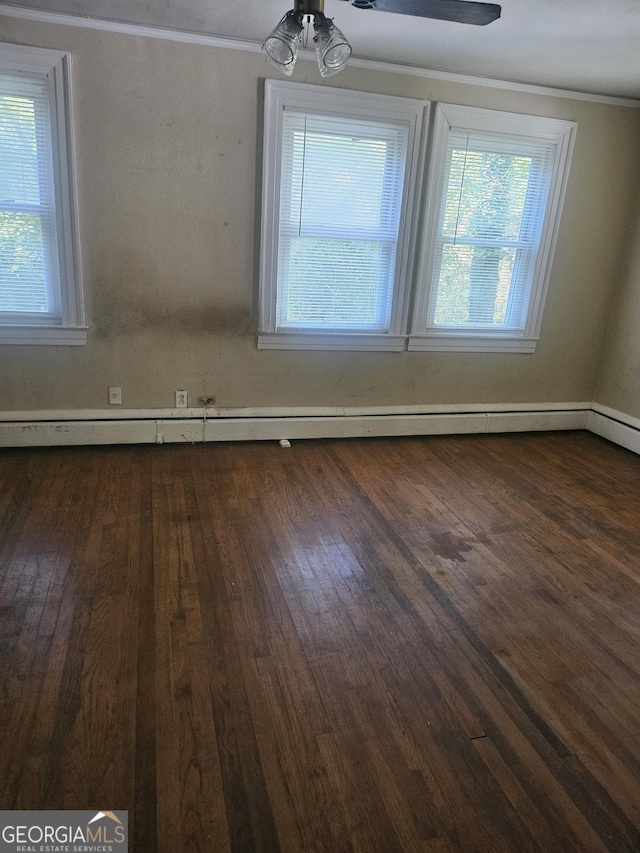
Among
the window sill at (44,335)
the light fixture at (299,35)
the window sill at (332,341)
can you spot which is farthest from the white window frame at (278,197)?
the light fixture at (299,35)

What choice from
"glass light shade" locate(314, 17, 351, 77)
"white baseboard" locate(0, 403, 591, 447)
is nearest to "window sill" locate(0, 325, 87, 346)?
"white baseboard" locate(0, 403, 591, 447)

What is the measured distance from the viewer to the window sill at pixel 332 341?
389 cm

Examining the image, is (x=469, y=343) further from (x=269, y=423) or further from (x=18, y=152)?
(x=18, y=152)

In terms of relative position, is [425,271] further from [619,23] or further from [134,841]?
[134,841]

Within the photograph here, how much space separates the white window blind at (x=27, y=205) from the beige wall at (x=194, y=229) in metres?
0.19

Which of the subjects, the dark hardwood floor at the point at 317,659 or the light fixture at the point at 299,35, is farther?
the light fixture at the point at 299,35

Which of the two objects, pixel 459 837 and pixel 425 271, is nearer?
pixel 459 837

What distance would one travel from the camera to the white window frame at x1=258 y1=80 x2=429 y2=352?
3.49 m

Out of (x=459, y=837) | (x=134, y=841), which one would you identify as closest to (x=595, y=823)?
(x=459, y=837)

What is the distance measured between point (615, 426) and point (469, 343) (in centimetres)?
143

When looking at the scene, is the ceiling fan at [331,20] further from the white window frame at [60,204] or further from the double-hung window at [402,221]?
the white window frame at [60,204]

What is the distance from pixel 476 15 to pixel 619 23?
1.30 meters

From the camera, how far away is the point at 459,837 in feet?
4.70

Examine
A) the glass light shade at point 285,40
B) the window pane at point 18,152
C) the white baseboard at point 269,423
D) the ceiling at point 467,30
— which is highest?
the ceiling at point 467,30
